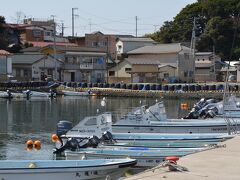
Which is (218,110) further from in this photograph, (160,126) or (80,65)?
(80,65)

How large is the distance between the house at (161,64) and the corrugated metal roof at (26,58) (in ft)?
44.2

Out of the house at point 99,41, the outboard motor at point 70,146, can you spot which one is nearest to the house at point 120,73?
the house at point 99,41

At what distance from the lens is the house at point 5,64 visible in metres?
78.2

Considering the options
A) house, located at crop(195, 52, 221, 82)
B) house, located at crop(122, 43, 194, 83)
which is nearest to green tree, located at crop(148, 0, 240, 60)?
house, located at crop(195, 52, 221, 82)

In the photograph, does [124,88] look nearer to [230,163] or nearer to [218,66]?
[218,66]

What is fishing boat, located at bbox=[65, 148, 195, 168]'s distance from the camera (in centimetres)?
1745

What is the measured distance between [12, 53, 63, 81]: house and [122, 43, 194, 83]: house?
11.4 m

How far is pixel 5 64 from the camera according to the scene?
7850cm

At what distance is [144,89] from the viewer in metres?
69.8

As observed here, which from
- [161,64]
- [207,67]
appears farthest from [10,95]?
[207,67]

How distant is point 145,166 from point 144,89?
52.5 m

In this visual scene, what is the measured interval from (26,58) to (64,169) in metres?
68.7

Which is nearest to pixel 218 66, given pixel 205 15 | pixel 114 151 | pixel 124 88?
pixel 205 15

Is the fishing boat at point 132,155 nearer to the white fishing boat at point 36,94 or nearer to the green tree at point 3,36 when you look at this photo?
the white fishing boat at point 36,94
